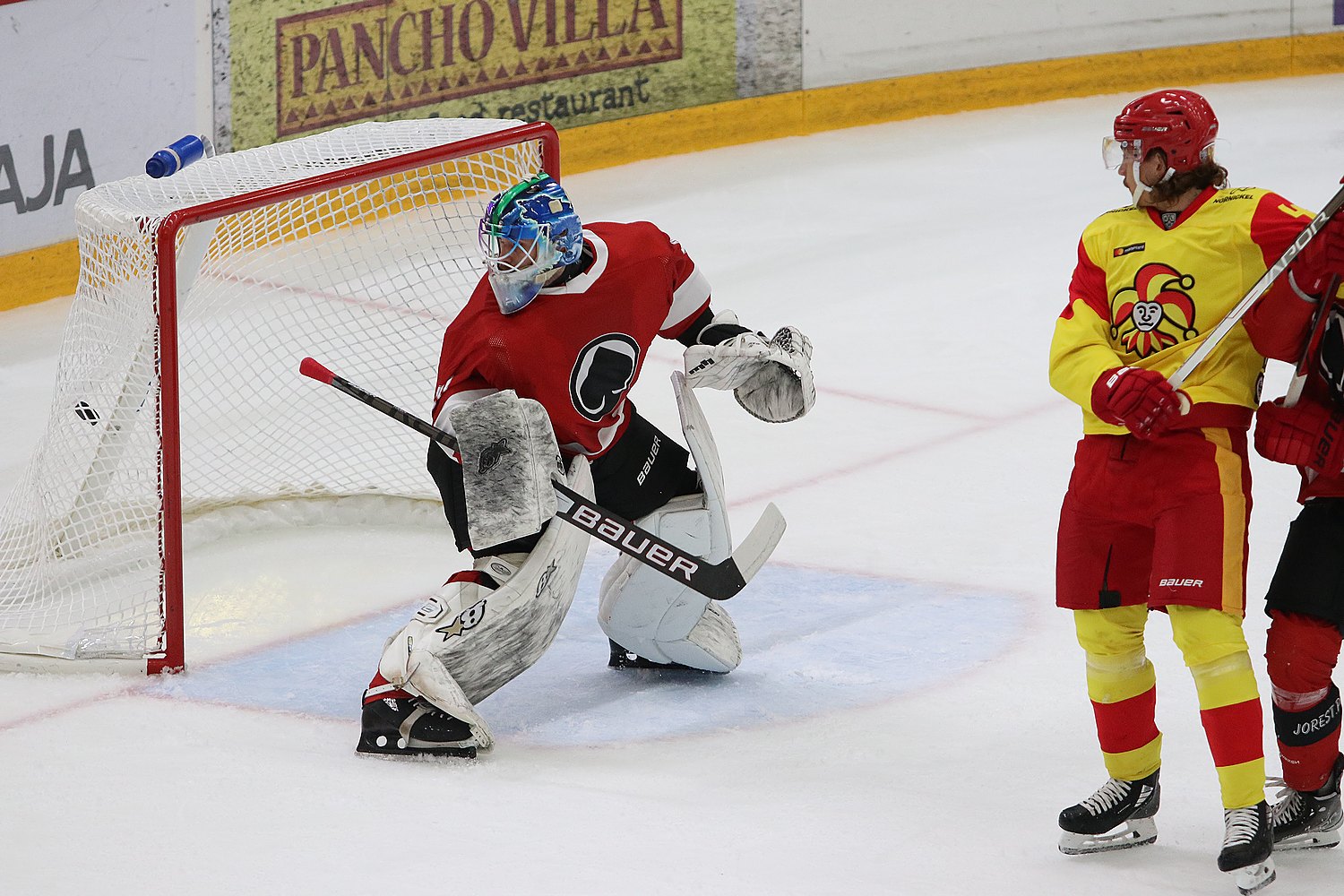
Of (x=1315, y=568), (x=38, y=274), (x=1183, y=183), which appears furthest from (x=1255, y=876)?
(x=38, y=274)

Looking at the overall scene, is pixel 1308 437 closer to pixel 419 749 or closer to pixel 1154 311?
pixel 1154 311

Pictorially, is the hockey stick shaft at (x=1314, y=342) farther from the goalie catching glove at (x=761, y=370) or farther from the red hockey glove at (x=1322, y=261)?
the goalie catching glove at (x=761, y=370)

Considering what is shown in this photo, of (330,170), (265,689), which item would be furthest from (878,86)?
(265,689)

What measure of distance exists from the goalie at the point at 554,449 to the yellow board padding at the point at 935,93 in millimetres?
3882

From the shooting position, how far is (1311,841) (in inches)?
104

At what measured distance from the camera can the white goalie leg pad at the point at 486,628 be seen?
301 centimetres

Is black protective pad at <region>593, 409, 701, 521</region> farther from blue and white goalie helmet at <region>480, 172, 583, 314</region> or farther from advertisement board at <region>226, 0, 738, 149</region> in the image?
advertisement board at <region>226, 0, 738, 149</region>

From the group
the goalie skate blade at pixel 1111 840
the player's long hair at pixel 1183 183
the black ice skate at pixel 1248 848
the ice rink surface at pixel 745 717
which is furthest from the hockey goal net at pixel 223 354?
the black ice skate at pixel 1248 848

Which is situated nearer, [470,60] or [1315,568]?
[1315,568]

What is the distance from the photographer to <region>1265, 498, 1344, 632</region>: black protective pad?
8.29 ft

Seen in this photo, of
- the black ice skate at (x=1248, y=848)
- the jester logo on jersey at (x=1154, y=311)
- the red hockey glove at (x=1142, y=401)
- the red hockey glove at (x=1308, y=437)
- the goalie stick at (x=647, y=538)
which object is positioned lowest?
the black ice skate at (x=1248, y=848)

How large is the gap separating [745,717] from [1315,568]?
3.42ft

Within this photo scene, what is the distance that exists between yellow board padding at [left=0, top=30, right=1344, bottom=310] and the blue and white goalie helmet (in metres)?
4.08

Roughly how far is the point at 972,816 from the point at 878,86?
5323 mm
